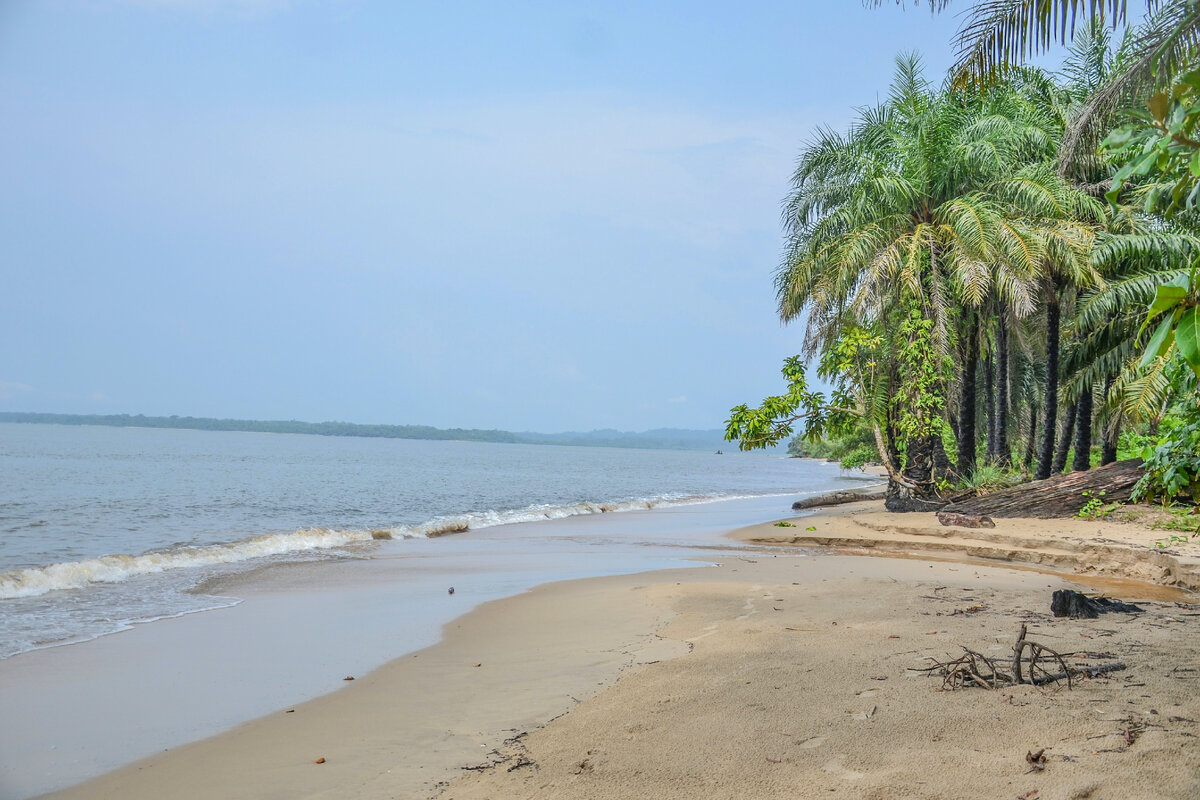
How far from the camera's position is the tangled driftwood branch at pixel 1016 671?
4164mm

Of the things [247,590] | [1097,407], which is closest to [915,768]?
[247,590]

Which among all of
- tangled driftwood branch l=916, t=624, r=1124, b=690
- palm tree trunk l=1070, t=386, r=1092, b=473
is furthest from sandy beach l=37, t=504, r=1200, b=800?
palm tree trunk l=1070, t=386, r=1092, b=473

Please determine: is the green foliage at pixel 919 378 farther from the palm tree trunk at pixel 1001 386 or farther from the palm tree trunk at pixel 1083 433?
the palm tree trunk at pixel 1083 433

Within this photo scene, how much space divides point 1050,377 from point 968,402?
5.74 ft

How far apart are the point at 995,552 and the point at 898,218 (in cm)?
847

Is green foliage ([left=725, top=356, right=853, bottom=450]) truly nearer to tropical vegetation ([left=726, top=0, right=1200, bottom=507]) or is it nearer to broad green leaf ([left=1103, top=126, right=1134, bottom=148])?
tropical vegetation ([left=726, top=0, right=1200, bottom=507])

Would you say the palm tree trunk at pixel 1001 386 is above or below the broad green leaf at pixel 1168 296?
above

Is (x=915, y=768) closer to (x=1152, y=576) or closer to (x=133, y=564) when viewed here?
(x=1152, y=576)

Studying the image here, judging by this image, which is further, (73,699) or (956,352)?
(956,352)

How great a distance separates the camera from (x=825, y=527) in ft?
51.6

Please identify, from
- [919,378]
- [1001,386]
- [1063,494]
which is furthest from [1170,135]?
[1001,386]

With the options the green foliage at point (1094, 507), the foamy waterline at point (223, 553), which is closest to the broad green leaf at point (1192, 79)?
the foamy waterline at point (223, 553)

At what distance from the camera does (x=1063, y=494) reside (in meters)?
13.8

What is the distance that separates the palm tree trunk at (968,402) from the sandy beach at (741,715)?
11164 mm
